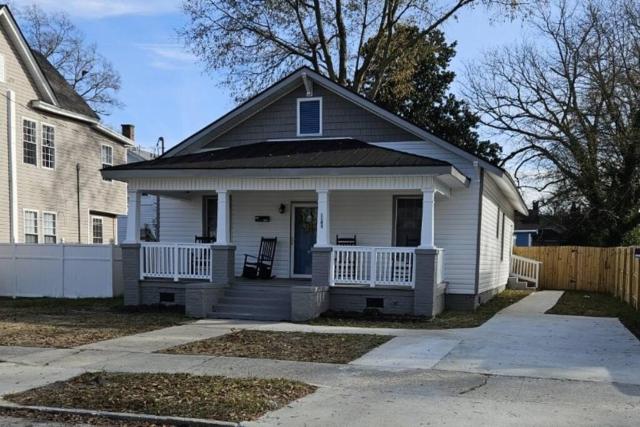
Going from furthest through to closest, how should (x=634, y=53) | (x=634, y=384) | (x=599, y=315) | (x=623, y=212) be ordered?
(x=623, y=212) < (x=634, y=53) < (x=599, y=315) < (x=634, y=384)

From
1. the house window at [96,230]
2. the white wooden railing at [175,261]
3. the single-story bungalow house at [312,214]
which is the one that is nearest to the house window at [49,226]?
the house window at [96,230]

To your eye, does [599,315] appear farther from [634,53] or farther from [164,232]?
[634,53]

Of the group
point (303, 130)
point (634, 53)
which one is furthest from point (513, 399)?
point (634, 53)

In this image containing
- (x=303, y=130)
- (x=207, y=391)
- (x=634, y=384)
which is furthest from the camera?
(x=303, y=130)

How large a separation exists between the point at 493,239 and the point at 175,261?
32.0ft

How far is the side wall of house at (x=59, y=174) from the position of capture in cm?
1919

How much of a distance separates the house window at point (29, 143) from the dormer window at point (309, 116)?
9792mm

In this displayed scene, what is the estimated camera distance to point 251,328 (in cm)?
1148

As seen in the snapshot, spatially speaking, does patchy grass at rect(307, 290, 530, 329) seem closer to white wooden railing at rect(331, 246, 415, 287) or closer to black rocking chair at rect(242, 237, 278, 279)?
white wooden railing at rect(331, 246, 415, 287)

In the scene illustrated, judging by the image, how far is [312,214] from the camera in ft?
52.9

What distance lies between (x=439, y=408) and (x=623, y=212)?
27543 mm

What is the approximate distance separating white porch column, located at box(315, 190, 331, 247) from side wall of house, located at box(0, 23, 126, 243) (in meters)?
11.2

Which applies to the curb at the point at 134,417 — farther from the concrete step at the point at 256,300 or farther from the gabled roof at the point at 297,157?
the gabled roof at the point at 297,157

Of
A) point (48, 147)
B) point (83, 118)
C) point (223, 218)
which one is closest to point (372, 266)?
point (223, 218)
